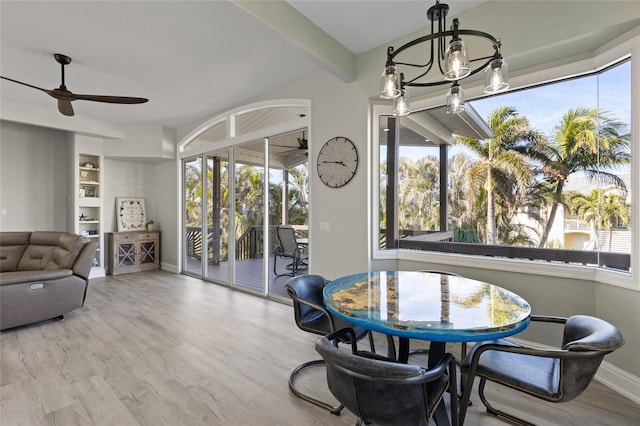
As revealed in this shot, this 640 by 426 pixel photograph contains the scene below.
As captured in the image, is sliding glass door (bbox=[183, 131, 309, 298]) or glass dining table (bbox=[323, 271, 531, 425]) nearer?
glass dining table (bbox=[323, 271, 531, 425])

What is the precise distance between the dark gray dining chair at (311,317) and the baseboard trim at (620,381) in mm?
1772

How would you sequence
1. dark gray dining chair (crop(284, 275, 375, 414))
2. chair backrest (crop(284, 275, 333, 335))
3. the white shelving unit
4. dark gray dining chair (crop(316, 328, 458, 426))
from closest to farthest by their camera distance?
dark gray dining chair (crop(316, 328, 458, 426)), dark gray dining chair (crop(284, 275, 375, 414)), chair backrest (crop(284, 275, 333, 335)), the white shelving unit

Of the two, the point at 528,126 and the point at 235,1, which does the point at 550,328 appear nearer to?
the point at 528,126

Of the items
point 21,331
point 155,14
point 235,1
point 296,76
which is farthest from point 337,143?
point 21,331

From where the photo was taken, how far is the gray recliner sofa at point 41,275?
324cm

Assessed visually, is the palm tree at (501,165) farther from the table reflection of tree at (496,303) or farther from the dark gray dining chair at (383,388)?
the dark gray dining chair at (383,388)

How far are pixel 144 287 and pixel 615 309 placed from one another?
5949 millimetres

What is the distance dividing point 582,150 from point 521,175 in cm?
47

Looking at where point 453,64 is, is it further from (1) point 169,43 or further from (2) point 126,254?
(2) point 126,254

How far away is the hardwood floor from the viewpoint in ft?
6.33

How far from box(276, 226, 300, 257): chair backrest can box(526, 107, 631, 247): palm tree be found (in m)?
2.93

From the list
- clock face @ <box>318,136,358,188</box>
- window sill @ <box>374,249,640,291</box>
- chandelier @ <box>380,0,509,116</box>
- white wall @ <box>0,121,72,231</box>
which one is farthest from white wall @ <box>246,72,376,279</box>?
white wall @ <box>0,121,72,231</box>

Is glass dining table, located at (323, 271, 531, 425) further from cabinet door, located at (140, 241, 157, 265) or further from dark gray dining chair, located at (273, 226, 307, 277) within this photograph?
cabinet door, located at (140, 241, 157, 265)

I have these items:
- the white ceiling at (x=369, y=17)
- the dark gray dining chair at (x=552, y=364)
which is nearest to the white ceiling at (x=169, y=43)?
the white ceiling at (x=369, y=17)
